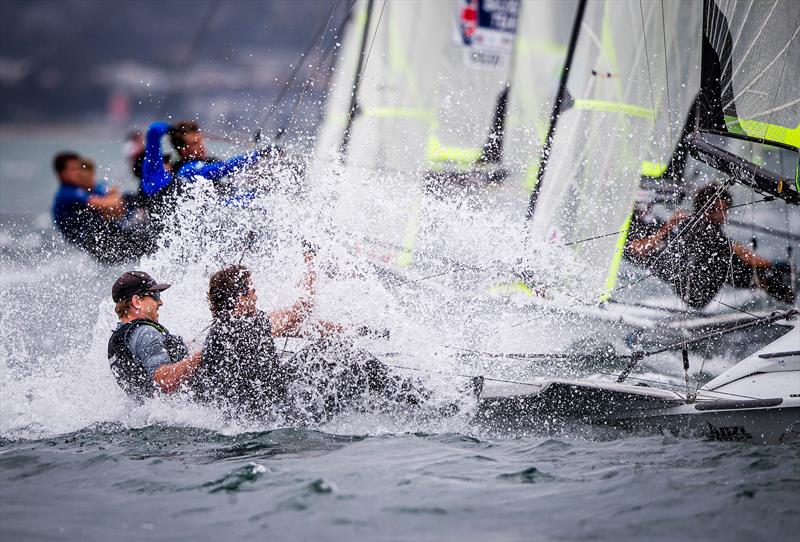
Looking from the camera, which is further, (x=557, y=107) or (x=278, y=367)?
(x=557, y=107)

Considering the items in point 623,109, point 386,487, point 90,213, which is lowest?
point 386,487

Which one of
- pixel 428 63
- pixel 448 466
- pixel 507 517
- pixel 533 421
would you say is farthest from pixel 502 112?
pixel 507 517

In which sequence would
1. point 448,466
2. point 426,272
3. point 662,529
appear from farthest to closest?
point 426,272 → point 448,466 → point 662,529

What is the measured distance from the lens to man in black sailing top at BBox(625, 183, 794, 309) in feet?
20.6

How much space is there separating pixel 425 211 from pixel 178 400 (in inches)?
188

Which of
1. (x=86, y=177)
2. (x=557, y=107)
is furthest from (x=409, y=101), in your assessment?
(x=86, y=177)

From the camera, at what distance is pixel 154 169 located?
241 inches

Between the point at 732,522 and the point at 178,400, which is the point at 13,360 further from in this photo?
the point at 732,522

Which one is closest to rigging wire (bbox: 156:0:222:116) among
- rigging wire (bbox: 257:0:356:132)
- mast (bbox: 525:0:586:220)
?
rigging wire (bbox: 257:0:356:132)

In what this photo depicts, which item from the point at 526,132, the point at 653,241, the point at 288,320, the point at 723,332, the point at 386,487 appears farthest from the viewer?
the point at 526,132

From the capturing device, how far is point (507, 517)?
105 inches

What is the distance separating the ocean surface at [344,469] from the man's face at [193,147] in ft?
4.04

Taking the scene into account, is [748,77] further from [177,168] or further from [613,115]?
[177,168]

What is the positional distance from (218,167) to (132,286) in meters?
2.40
